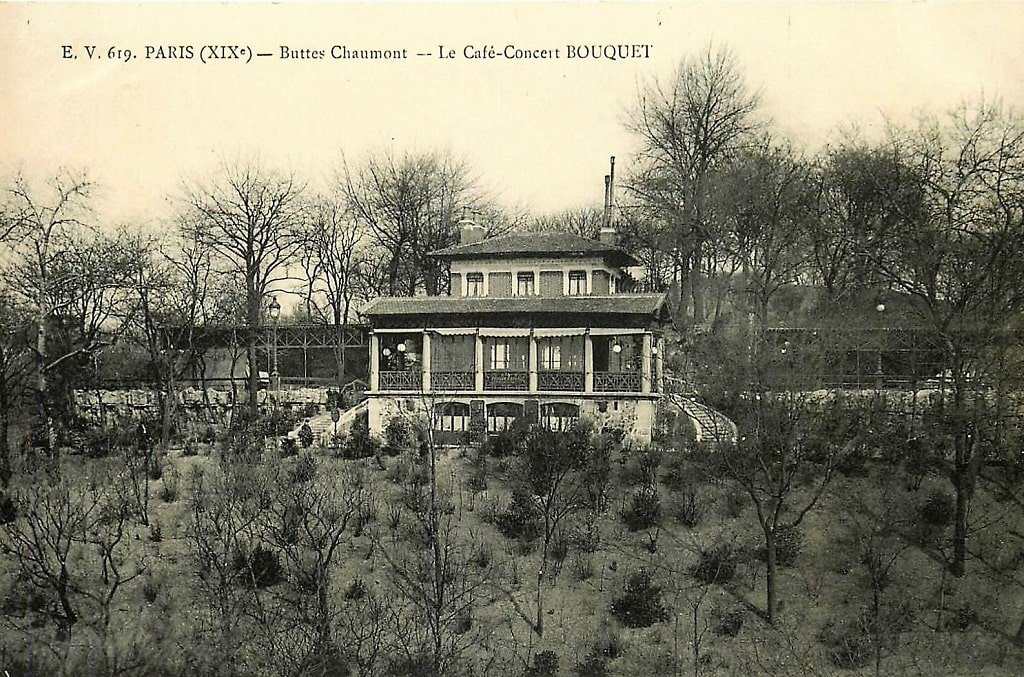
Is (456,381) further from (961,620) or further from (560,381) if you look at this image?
(961,620)

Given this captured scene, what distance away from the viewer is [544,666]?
13961mm

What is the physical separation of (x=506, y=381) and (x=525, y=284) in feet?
13.3

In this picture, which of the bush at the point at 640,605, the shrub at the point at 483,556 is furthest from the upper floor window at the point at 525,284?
the bush at the point at 640,605

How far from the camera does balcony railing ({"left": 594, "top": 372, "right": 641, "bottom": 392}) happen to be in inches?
915

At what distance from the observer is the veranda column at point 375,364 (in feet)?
80.3

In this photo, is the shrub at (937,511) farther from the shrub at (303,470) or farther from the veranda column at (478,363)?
the shrub at (303,470)

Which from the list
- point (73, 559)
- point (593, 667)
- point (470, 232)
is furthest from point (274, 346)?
point (593, 667)

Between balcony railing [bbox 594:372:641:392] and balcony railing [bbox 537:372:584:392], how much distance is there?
17.8 inches

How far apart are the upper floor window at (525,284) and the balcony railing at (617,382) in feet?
14.8

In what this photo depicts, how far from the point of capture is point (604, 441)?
21.2 metres

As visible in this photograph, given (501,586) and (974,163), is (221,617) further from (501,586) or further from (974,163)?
(974,163)

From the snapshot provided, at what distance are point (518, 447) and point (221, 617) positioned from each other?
8.10 m

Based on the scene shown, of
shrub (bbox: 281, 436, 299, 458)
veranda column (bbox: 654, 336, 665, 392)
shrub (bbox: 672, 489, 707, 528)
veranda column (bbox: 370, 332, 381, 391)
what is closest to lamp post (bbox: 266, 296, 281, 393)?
veranda column (bbox: 370, 332, 381, 391)

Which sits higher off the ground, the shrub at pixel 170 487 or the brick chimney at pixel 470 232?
the brick chimney at pixel 470 232
